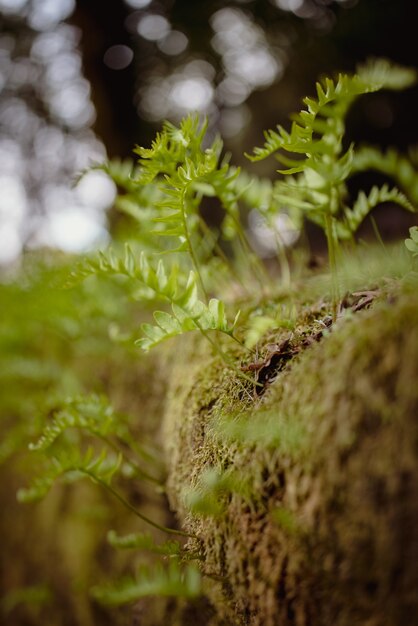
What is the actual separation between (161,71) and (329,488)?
4.87 metres

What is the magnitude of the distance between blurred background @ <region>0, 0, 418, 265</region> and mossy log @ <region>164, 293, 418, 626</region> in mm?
2294

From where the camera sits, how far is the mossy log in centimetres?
73

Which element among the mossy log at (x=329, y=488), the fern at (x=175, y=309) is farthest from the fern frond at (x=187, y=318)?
the mossy log at (x=329, y=488)

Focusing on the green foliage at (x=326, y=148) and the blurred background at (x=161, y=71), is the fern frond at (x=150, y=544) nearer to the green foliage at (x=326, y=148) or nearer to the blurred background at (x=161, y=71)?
the green foliage at (x=326, y=148)

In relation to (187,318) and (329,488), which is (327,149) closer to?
(187,318)

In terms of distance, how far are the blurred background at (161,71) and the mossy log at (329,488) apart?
7.53ft

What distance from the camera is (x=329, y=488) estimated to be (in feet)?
2.61

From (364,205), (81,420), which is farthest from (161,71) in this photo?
(81,420)

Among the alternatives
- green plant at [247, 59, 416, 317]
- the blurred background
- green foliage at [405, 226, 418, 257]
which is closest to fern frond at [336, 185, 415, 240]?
green plant at [247, 59, 416, 317]

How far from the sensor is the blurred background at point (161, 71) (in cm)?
384

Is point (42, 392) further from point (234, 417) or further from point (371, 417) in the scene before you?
point (371, 417)

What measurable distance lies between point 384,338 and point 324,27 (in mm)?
3887

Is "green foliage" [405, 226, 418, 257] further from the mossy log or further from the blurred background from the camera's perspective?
the blurred background

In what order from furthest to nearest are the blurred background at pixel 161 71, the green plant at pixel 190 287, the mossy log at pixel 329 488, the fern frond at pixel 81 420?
the blurred background at pixel 161 71, the fern frond at pixel 81 420, the green plant at pixel 190 287, the mossy log at pixel 329 488
